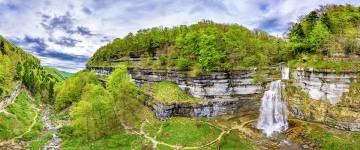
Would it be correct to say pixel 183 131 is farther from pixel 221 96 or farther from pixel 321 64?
pixel 321 64

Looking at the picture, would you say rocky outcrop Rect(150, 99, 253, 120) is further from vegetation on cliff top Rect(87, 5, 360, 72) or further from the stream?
the stream

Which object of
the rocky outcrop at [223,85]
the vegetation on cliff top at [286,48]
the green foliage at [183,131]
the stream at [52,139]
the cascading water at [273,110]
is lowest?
the stream at [52,139]

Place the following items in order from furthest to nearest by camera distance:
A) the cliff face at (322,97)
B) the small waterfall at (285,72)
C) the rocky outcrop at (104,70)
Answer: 1. the rocky outcrop at (104,70)
2. the small waterfall at (285,72)
3. the cliff face at (322,97)

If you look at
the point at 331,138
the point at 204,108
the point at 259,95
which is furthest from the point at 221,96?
the point at 331,138

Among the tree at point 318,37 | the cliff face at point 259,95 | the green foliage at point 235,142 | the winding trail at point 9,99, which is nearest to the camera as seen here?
the cliff face at point 259,95

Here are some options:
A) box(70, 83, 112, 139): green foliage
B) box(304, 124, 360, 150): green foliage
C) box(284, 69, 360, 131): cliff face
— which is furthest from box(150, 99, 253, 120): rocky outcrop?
box(304, 124, 360, 150): green foliage

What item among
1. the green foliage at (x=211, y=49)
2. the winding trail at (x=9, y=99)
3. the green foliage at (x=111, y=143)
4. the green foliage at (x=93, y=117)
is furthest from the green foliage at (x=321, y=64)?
the winding trail at (x=9, y=99)

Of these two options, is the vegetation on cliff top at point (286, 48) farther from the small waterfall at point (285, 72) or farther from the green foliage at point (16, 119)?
the green foliage at point (16, 119)

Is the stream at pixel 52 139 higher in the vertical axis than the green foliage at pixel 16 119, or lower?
lower
